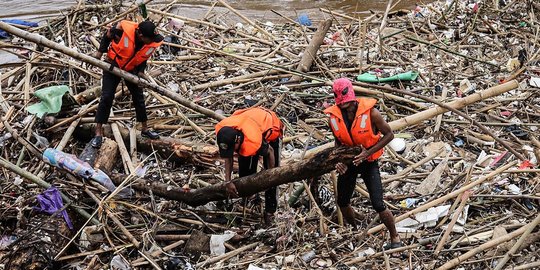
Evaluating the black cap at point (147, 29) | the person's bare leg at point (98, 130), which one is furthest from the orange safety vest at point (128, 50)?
the person's bare leg at point (98, 130)

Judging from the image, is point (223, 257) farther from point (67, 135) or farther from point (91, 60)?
point (67, 135)

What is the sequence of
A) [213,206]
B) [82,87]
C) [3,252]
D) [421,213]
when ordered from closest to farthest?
[3,252] < [421,213] < [213,206] < [82,87]

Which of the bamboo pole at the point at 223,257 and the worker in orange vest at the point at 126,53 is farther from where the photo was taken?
the worker in orange vest at the point at 126,53

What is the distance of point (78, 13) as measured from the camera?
8.74m

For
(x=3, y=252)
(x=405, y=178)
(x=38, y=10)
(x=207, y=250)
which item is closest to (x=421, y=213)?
(x=405, y=178)

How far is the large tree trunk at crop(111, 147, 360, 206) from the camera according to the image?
13.6ft

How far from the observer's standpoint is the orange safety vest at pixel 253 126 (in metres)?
4.65

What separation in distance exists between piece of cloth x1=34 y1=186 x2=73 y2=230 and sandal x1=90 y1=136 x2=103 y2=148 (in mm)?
823

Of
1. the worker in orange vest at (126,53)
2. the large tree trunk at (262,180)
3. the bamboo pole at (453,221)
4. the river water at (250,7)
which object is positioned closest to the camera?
the large tree trunk at (262,180)

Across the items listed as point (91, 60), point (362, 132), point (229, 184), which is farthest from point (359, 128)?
point (91, 60)

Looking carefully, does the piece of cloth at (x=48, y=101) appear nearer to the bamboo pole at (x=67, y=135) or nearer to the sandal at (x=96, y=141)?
the bamboo pole at (x=67, y=135)

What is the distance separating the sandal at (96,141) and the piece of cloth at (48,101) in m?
0.75

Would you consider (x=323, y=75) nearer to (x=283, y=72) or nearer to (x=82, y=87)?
(x=283, y=72)

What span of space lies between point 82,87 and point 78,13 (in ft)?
6.53
